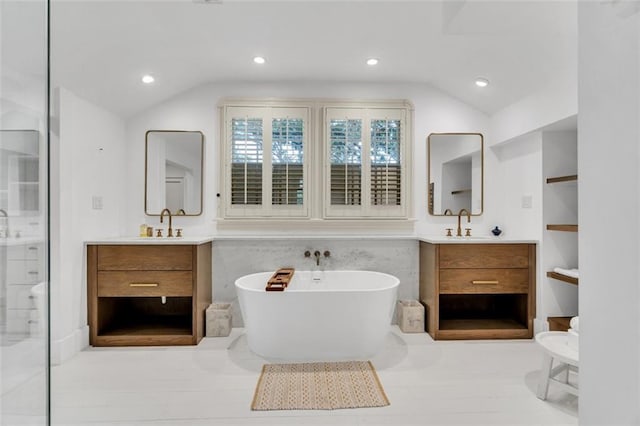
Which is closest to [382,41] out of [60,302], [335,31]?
[335,31]

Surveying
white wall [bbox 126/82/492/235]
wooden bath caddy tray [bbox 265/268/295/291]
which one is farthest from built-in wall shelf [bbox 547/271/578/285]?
wooden bath caddy tray [bbox 265/268/295/291]

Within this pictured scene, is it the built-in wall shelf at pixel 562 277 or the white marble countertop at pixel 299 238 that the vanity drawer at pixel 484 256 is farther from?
the built-in wall shelf at pixel 562 277

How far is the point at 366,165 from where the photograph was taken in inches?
136

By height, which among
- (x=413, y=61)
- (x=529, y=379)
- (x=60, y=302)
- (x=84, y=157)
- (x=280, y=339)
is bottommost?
(x=529, y=379)

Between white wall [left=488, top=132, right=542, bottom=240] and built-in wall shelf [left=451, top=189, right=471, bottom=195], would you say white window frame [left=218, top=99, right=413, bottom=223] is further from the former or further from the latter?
white wall [left=488, top=132, right=542, bottom=240]

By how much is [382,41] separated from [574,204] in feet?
6.95

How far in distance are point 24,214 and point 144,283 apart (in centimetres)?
249

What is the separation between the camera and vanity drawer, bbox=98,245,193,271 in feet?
9.36

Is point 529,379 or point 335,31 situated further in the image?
point 335,31

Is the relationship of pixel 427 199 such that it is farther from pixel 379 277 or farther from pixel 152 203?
pixel 152 203

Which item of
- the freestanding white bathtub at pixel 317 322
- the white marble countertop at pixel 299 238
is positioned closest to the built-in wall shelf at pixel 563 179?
the white marble countertop at pixel 299 238

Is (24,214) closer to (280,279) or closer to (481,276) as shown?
(280,279)

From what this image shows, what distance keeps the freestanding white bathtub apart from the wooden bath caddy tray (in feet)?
0.14

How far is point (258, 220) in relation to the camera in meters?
3.44
